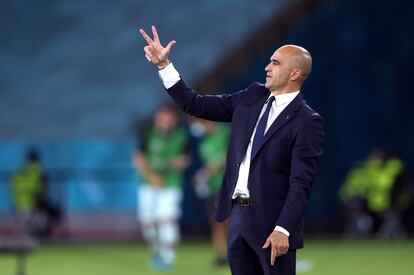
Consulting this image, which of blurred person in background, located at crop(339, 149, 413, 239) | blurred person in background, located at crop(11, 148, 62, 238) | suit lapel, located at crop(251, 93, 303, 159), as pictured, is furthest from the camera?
blurred person in background, located at crop(11, 148, 62, 238)

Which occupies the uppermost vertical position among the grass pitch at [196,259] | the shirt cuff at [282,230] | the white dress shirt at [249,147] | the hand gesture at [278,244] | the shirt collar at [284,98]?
the shirt collar at [284,98]

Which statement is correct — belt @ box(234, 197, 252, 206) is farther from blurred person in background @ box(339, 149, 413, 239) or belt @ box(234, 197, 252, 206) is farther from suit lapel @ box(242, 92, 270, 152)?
blurred person in background @ box(339, 149, 413, 239)

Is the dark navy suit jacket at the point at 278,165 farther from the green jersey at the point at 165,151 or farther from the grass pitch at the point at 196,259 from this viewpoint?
the green jersey at the point at 165,151

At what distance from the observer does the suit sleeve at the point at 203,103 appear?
23.3 ft

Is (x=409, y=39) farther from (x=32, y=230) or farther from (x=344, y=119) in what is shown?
(x=32, y=230)

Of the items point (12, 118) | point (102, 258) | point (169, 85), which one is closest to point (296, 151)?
point (169, 85)

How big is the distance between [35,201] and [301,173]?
16.2m

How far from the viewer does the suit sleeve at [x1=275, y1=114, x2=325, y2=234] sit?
667cm

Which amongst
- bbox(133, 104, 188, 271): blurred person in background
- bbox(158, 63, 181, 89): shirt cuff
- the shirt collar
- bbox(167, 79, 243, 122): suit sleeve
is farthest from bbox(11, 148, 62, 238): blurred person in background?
the shirt collar

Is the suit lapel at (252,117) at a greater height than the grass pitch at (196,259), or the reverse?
the suit lapel at (252,117)

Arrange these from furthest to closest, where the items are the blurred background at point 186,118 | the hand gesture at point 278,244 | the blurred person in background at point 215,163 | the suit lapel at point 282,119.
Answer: the blurred background at point 186,118, the blurred person in background at point 215,163, the suit lapel at point 282,119, the hand gesture at point 278,244

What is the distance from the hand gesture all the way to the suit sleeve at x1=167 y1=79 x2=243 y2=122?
101 centimetres

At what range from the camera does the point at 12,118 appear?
26.9 metres

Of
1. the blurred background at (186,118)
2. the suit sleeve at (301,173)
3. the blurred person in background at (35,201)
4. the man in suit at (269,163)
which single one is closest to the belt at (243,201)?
the man in suit at (269,163)
